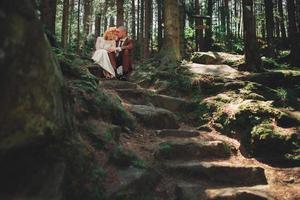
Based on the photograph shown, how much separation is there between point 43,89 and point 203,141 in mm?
4528

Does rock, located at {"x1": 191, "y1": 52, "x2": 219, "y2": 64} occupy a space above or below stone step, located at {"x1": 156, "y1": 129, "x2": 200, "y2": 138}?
above

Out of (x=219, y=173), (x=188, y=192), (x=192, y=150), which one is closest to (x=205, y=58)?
(x=192, y=150)

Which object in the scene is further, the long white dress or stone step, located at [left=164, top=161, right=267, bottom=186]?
A: the long white dress

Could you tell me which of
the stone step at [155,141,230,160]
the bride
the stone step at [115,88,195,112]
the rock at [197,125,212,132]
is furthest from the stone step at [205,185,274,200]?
the bride

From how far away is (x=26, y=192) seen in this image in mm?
4629

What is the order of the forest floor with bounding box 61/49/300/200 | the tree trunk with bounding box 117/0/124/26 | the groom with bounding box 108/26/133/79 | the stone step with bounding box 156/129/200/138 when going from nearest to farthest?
the forest floor with bounding box 61/49/300/200 < the stone step with bounding box 156/129/200/138 < the groom with bounding box 108/26/133/79 < the tree trunk with bounding box 117/0/124/26

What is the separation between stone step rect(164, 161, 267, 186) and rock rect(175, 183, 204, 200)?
1.45ft

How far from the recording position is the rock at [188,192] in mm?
6395

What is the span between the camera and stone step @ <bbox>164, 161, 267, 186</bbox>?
711 cm

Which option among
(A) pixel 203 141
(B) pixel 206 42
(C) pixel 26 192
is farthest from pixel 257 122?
(B) pixel 206 42

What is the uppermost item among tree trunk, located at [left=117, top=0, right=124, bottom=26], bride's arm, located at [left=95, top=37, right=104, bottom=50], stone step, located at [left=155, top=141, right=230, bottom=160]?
tree trunk, located at [left=117, top=0, right=124, bottom=26]

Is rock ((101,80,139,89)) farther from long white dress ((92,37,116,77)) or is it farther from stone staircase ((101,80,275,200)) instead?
stone staircase ((101,80,275,200))

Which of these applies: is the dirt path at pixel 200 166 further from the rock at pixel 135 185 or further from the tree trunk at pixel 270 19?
the tree trunk at pixel 270 19

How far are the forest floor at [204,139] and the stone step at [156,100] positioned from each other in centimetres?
3
